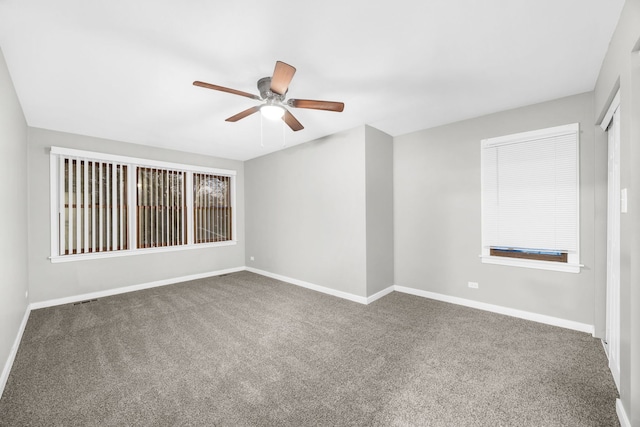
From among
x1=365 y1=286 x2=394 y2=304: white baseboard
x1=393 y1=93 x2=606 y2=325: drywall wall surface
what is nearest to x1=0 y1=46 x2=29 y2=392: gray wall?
x1=365 y1=286 x2=394 y2=304: white baseboard

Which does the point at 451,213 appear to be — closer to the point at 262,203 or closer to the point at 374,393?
the point at 374,393

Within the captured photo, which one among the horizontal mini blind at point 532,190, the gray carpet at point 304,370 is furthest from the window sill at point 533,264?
the gray carpet at point 304,370

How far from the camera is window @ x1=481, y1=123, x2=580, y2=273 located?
306 centimetres

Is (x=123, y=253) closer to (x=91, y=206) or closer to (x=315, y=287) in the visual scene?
(x=91, y=206)

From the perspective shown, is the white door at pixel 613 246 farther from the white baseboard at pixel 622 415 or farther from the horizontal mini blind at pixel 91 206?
the horizontal mini blind at pixel 91 206

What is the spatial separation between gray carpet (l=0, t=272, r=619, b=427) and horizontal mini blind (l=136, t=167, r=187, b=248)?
163cm

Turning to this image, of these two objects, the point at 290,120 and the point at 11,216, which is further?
the point at 290,120

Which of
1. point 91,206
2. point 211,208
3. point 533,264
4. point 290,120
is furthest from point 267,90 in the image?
point 211,208

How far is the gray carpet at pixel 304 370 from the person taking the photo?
→ 1.84m

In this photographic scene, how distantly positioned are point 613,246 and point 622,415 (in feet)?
4.75

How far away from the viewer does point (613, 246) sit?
2.46 m

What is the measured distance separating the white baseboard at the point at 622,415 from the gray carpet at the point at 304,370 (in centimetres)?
6

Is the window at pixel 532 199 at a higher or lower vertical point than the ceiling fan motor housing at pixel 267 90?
lower

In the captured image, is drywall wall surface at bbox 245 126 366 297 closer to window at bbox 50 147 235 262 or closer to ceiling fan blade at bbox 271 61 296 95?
window at bbox 50 147 235 262
